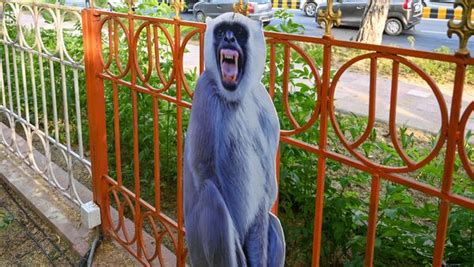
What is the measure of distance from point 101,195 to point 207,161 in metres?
1.44

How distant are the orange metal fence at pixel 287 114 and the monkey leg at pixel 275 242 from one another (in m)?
0.14

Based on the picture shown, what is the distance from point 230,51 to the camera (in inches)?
55.4

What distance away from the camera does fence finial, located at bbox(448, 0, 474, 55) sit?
1.10m

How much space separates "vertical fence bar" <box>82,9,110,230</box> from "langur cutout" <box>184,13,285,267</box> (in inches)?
45.6

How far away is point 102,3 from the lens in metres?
4.29

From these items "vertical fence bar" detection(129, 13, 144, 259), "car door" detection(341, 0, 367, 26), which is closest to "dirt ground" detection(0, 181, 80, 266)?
"vertical fence bar" detection(129, 13, 144, 259)

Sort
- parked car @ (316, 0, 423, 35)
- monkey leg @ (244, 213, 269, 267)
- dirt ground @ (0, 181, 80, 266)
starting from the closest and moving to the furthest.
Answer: monkey leg @ (244, 213, 269, 267), dirt ground @ (0, 181, 80, 266), parked car @ (316, 0, 423, 35)

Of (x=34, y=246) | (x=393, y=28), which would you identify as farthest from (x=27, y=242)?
(x=393, y=28)

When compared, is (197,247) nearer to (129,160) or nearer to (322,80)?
(322,80)

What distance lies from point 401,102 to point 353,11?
1.86 m

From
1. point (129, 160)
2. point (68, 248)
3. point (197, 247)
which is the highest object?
point (197, 247)

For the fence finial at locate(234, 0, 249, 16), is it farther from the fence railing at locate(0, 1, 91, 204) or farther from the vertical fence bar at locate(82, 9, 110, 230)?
the fence railing at locate(0, 1, 91, 204)

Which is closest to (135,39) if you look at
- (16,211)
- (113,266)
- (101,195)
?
(101,195)

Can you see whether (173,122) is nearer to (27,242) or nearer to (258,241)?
(27,242)
